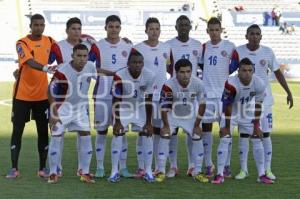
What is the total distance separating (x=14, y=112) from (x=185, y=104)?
2.20m

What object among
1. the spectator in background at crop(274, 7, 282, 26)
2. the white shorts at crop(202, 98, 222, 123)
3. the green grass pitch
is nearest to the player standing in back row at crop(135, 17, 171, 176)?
the white shorts at crop(202, 98, 222, 123)

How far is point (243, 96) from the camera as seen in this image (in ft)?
29.9

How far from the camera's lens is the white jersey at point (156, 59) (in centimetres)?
953

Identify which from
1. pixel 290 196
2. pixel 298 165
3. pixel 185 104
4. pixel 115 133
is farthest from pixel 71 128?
pixel 298 165

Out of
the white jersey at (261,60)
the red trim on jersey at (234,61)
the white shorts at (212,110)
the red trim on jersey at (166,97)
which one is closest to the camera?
the red trim on jersey at (166,97)

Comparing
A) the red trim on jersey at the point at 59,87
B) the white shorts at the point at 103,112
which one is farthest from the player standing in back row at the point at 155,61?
the red trim on jersey at the point at 59,87

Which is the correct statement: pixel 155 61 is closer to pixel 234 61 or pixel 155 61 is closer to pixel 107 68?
pixel 107 68

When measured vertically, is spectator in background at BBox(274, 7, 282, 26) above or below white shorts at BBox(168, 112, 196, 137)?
above

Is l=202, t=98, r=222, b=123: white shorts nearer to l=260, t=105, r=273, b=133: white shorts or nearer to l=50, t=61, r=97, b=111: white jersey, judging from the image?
l=260, t=105, r=273, b=133: white shorts

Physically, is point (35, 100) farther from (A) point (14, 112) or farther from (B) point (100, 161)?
(B) point (100, 161)

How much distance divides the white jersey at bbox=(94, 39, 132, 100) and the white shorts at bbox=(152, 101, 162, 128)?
23.3 inches

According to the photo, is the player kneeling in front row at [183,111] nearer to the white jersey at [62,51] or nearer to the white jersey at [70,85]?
the white jersey at [70,85]

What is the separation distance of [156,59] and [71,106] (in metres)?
1.30

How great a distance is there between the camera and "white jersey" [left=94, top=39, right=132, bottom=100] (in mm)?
9516
